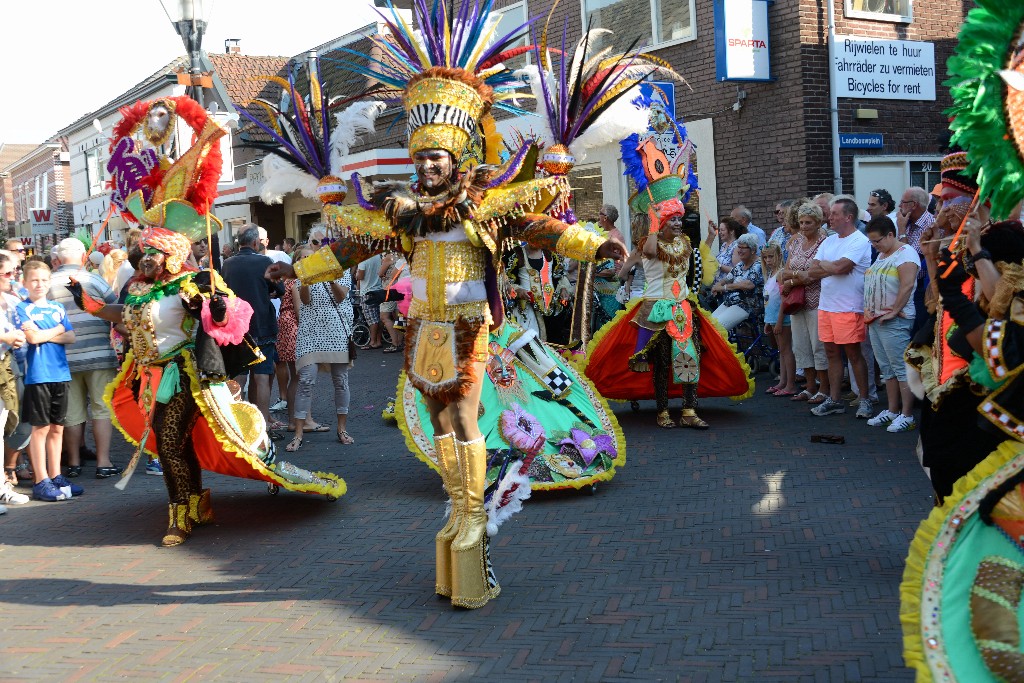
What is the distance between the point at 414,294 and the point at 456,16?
4.62ft

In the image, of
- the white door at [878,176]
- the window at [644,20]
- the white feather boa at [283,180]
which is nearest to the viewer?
the white feather boa at [283,180]

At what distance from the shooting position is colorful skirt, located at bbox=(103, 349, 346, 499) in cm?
580

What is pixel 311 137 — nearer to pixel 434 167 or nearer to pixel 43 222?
pixel 434 167

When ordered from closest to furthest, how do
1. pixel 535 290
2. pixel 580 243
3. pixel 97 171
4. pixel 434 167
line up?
pixel 580 243 < pixel 434 167 < pixel 535 290 < pixel 97 171

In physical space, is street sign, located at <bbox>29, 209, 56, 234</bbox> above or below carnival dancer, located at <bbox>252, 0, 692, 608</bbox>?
above

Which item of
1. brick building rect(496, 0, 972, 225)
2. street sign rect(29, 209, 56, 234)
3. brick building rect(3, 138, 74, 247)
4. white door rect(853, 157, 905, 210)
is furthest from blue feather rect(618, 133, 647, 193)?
brick building rect(3, 138, 74, 247)

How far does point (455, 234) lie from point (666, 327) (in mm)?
4002

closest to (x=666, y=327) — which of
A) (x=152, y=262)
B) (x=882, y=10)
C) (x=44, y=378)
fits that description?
(x=152, y=262)

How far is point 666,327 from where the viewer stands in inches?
325

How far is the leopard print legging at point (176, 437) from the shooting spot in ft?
19.2

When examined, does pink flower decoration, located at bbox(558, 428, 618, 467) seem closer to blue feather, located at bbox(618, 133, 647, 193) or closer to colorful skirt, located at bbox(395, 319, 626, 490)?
colorful skirt, located at bbox(395, 319, 626, 490)

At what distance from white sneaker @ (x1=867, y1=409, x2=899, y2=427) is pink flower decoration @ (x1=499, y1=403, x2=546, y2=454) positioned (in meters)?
3.29

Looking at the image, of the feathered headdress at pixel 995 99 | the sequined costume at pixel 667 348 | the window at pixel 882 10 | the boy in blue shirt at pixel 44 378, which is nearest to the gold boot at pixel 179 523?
the boy in blue shirt at pixel 44 378

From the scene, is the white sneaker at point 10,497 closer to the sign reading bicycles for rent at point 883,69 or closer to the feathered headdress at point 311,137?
the feathered headdress at point 311,137
